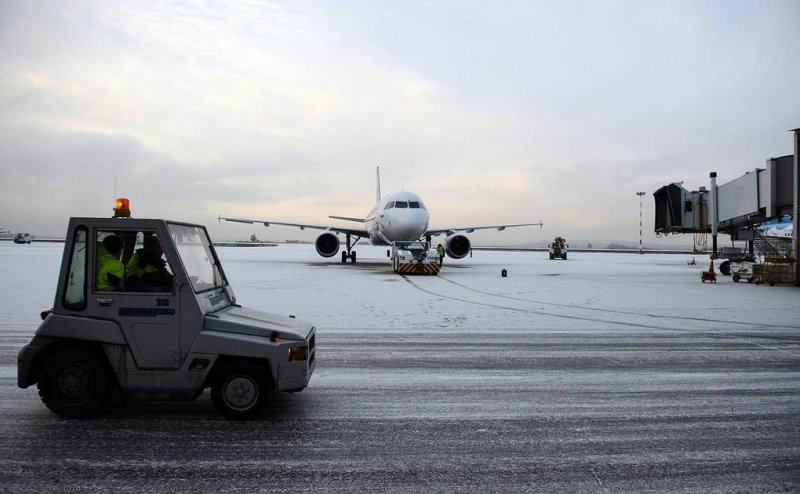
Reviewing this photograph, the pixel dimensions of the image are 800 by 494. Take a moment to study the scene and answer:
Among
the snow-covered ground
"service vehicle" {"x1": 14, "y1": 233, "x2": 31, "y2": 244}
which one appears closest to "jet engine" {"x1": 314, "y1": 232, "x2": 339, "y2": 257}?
the snow-covered ground

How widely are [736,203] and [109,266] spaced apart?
32065 millimetres

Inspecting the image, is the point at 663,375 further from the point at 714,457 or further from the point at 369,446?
the point at 369,446

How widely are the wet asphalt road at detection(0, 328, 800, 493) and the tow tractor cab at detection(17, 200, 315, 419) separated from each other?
35 cm

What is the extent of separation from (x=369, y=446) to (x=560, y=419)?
2.18 meters

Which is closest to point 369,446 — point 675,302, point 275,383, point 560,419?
point 275,383

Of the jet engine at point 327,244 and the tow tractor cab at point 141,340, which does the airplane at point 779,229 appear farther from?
the tow tractor cab at point 141,340

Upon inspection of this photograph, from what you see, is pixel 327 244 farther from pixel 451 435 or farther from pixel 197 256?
pixel 451 435

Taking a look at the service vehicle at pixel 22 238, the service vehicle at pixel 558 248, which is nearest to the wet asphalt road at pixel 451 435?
the service vehicle at pixel 558 248

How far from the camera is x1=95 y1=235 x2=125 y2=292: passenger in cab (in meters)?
5.99

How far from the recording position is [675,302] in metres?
18.2

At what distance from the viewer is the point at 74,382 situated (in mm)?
6012

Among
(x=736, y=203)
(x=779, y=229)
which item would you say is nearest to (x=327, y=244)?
(x=736, y=203)

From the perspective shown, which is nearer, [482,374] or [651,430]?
[651,430]

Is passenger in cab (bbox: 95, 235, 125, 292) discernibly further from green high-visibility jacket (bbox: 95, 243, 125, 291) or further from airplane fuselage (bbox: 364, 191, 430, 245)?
airplane fuselage (bbox: 364, 191, 430, 245)
